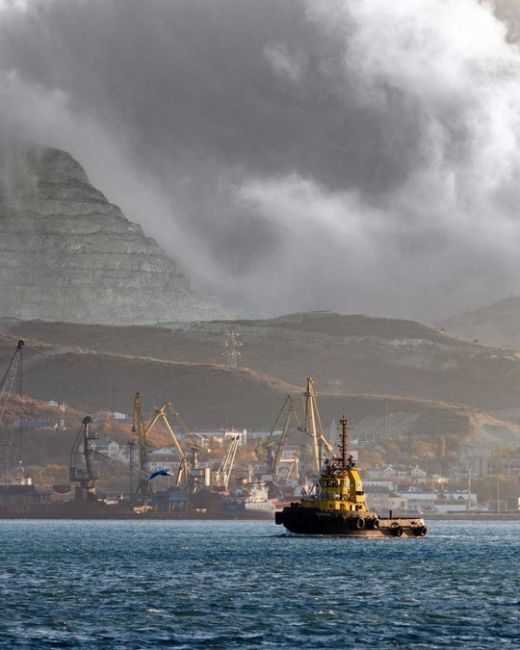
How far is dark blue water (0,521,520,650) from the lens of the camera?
99312mm

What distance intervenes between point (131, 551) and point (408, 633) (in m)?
97.2

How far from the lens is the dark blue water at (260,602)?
326 feet

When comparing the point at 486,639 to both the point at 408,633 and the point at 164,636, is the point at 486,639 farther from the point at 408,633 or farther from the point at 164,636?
the point at 164,636

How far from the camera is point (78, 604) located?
385 ft

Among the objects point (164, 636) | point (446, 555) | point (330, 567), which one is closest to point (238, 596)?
point (164, 636)

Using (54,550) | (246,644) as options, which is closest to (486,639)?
(246,644)

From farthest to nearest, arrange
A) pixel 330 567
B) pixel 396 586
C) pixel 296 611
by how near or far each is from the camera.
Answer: pixel 330 567
pixel 396 586
pixel 296 611

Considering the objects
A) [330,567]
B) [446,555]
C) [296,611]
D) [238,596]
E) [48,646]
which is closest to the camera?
[48,646]

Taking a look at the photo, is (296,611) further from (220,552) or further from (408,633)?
(220,552)

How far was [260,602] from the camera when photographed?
119438mm

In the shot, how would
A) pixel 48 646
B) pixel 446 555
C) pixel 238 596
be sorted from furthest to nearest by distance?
pixel 446 555, pixel 238 596, pixel 48 646

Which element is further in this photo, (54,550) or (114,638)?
(54,550)

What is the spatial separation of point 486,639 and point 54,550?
106 metres

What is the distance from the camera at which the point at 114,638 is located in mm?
98812
